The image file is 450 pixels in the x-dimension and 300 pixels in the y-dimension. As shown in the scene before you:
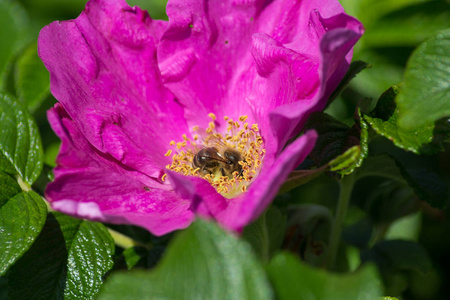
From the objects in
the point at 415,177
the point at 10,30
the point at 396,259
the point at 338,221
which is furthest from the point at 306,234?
the point at 10,30

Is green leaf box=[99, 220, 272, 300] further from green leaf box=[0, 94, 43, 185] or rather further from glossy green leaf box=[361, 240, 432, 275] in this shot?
glossy green leaf box=[361, 240, 432, 275]

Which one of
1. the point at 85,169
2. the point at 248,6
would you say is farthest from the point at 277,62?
the point at 85,169

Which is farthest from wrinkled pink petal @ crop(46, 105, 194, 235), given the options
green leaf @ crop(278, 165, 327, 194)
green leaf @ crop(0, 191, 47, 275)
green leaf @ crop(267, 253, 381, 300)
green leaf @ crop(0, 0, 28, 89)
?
green leaf @ crop(0, 0, 28, 89)

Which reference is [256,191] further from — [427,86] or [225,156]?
[225,156]

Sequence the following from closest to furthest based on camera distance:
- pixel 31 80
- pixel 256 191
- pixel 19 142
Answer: pixel 256 191 → pixel 19 142 → pixel 31 80

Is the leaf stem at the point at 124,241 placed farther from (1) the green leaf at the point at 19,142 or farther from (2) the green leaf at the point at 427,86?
(2) the green leaf at the point at 427,86

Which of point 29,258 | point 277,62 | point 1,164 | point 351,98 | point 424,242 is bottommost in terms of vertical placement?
point 424,242

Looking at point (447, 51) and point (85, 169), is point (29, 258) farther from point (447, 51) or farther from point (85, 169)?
point (447, 51)
